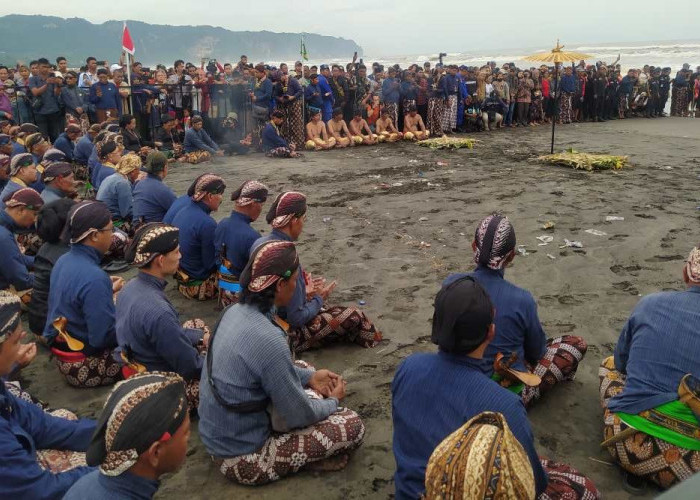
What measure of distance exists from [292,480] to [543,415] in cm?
178

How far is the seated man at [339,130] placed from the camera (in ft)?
49.7

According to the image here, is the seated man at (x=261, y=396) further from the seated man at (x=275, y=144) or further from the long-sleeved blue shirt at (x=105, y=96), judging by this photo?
the long-sleeved blue shirt at (x=105, y=96)

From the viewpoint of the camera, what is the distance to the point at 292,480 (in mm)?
3215

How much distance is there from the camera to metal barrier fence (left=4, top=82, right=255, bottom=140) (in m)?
14.2

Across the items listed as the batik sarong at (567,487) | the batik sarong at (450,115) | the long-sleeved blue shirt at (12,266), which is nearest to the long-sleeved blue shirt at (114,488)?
the batik sarong at (567,487)

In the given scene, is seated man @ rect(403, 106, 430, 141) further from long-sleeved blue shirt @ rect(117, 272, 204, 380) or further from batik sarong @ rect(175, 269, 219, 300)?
long-sleeved blue shirt @ rect(117, 272, 204, 380)

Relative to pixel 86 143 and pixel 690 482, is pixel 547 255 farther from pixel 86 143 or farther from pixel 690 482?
pixel 86 143

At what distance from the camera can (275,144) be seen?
45.6ft

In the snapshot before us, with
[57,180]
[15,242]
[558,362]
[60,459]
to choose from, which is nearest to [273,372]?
[60,459]

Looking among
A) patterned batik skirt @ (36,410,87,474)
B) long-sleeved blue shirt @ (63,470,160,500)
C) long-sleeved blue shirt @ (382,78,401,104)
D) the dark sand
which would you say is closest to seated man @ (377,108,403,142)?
long-sleeved blue shirt @ (382,78,401,104)

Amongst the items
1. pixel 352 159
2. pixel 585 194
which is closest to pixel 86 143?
pixel 352 159

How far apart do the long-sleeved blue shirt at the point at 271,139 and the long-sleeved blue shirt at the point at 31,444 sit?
11.3 metres

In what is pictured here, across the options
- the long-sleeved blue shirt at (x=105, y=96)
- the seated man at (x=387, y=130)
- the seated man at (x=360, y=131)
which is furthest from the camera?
the seated man at (x=387, y=130)

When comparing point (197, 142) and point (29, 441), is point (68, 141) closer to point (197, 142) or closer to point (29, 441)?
point (197, 142)
